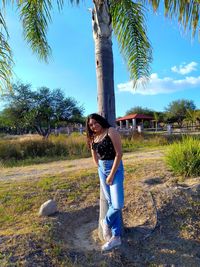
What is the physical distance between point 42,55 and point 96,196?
3.03 metres

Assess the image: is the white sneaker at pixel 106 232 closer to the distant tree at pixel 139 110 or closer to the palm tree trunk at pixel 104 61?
the palm tree trunk at pixel 104 61

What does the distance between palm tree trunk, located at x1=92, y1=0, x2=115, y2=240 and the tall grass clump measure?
264cm

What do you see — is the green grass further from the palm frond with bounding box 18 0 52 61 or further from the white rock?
the palm frond with bounding box 18 0 52 61

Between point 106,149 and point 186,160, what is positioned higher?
point 106,149

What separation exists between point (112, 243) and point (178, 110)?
57.3 meters

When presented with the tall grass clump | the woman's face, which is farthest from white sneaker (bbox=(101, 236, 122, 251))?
the tall grass clump

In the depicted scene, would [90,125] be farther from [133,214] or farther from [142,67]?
[142,67]

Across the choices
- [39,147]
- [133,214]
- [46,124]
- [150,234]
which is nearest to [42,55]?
[133,214]

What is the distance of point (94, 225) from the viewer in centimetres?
407

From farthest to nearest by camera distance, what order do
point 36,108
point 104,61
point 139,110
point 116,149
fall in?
point 139,110
point 36,108
point 104,61
point 116,149

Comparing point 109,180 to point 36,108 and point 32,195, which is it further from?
point 36,108

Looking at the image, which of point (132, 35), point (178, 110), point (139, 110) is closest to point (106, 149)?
point (132, 35)

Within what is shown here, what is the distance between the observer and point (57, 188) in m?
5.48

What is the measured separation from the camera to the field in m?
3.04
